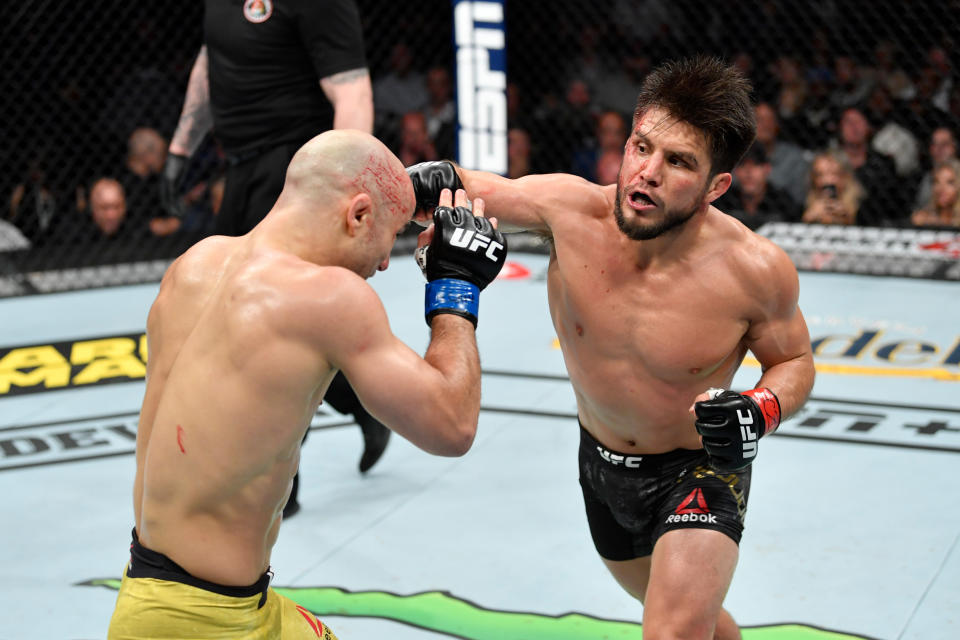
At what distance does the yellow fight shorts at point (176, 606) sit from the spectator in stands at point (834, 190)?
4694mm

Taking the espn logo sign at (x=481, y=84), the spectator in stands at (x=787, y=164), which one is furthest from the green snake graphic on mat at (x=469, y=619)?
the spectator in stands at (x=787, y=164)

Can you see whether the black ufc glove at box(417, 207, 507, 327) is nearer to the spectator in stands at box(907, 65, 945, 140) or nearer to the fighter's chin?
the fighter's chin

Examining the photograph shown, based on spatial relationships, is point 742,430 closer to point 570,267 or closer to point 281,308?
point 570,267

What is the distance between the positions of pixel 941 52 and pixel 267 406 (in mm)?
5366

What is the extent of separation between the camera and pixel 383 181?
172 cm

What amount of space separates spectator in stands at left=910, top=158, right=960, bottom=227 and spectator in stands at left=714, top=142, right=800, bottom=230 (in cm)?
67

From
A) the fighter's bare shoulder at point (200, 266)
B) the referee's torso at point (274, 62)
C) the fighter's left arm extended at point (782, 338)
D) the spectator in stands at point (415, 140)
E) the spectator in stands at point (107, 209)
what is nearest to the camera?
the fighter's bare shoulder at point (200, 266)

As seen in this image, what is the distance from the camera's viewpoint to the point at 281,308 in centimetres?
160

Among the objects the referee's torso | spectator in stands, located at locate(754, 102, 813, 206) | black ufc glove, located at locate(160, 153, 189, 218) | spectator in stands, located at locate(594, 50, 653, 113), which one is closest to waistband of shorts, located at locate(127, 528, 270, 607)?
the referee's torso

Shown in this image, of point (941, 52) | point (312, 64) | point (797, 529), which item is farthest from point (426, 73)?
point (797, 529)

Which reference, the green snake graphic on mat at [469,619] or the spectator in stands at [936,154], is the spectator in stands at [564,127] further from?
the green snake graphic on mat at [469,619]

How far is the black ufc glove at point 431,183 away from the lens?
83.4 inches

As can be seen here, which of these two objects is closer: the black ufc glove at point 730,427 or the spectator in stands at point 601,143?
the black ufc glove at point 730,427

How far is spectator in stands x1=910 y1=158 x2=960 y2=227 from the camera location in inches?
220
